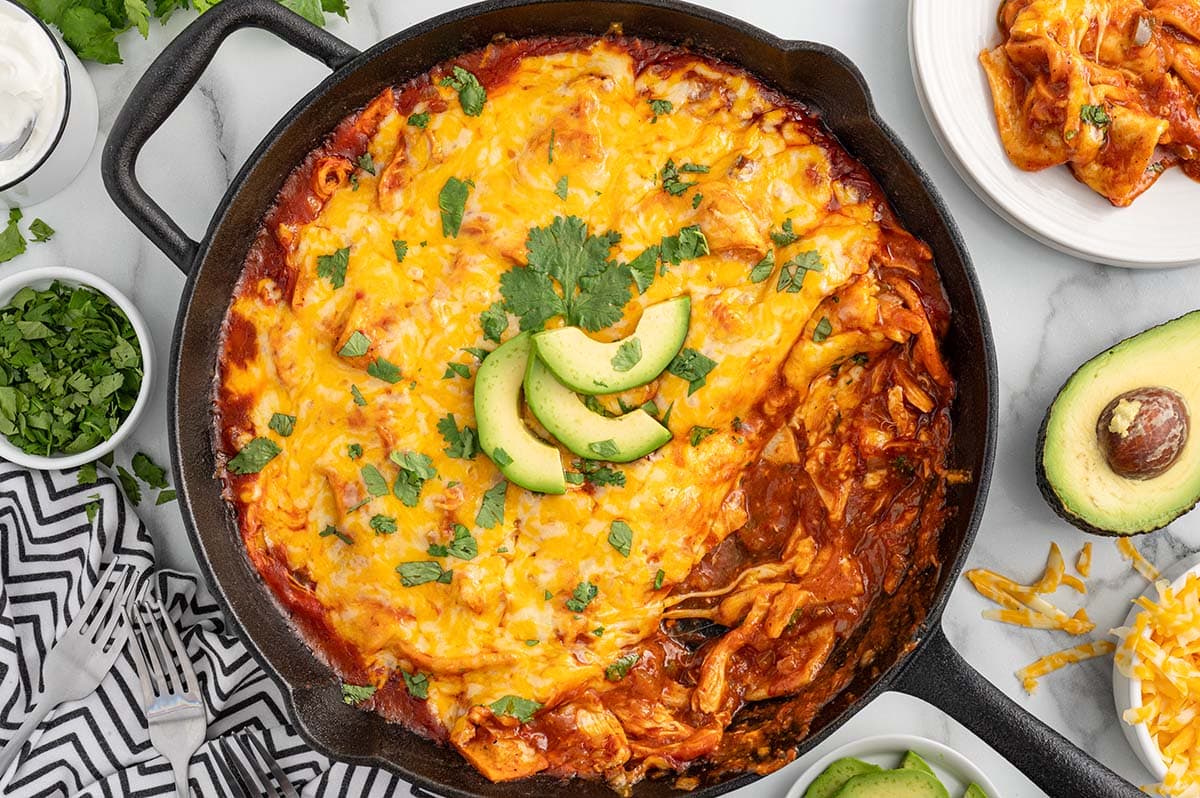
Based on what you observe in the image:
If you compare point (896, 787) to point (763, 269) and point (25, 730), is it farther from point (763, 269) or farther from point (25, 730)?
point (25, 730)

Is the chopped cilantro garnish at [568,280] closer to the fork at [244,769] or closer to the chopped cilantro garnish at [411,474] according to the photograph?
the chopped cilantro garnish at [411,474]

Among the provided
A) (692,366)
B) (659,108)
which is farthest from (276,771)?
(659,108)

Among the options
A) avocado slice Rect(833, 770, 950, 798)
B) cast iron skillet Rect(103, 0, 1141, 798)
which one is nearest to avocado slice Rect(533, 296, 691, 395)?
cast iron skillet Rect(103, 0, 1141, 798)

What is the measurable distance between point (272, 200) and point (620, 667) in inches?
75.7

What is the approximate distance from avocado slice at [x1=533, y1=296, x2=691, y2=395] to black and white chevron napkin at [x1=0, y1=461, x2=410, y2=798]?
5.35 feet

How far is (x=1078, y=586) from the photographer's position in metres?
3.98

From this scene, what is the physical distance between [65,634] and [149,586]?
0.31 m

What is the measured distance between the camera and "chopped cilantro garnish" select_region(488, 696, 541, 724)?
3424mm

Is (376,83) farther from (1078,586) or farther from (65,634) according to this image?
(1078,586)

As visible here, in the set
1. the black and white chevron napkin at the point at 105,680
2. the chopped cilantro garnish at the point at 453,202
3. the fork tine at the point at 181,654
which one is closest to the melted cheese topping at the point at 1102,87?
the chopped cilantro garnish at the point at 453,202

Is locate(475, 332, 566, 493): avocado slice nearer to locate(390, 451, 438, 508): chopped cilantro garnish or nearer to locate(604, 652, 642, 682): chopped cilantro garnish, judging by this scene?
locate(390, 451, 438, 508): chopped cilantro garnish

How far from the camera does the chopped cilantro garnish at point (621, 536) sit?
334 centimetres

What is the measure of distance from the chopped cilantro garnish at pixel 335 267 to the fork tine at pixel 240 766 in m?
1.66

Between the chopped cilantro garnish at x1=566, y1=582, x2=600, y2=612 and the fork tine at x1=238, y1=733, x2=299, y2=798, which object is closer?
the chopped cilantro garnish at x1=566, y1=582, x2=600, y2=612
